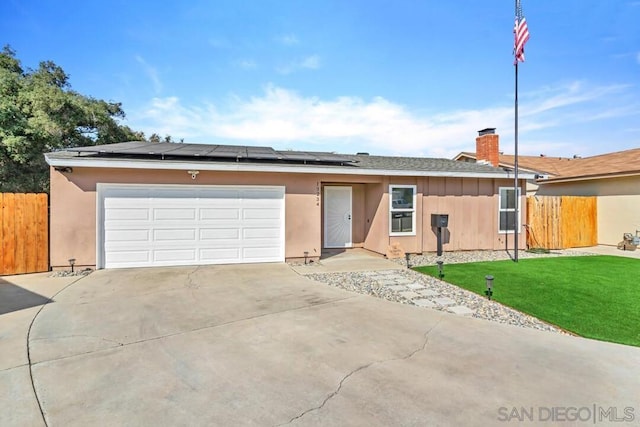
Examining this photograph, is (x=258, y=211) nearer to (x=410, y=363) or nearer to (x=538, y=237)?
(x=410, y=363)

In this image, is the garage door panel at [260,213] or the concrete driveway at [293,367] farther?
the garage door panel at [260,213]

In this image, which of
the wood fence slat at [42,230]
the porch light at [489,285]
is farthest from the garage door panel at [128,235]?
the porch light at [489,285]

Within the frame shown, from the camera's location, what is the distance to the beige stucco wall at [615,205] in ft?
40.4

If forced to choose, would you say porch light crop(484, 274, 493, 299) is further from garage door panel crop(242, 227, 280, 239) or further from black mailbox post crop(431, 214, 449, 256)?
garage door panel crop(242, 227, 280, 239)

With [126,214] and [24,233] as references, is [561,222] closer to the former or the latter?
[126,214]

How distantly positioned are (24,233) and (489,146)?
1592 cm

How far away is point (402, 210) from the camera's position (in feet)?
33.9

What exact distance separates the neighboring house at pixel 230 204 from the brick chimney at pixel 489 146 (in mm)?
2360

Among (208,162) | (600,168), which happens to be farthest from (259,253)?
(600,168)

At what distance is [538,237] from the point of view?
11883 millimetres

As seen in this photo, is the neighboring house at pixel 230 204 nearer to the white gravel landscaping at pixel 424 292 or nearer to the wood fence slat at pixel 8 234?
the wood fence slat at pixel 8 234

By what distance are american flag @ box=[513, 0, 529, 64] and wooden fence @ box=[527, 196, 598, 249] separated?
17.6 feet

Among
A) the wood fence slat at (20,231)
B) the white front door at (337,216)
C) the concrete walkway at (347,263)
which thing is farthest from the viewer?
the white front door at (337,216)

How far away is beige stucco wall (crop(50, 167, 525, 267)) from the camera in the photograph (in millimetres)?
7902
